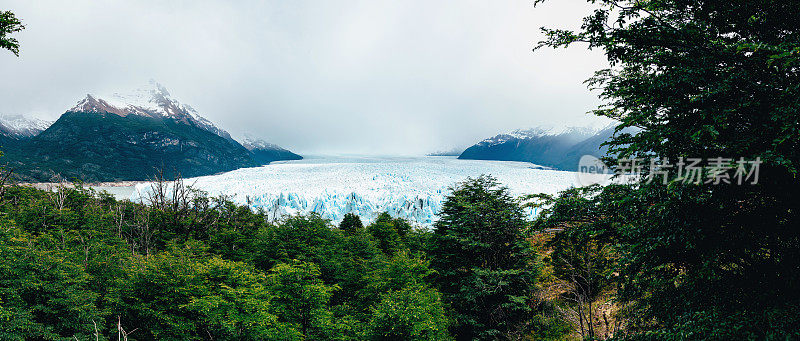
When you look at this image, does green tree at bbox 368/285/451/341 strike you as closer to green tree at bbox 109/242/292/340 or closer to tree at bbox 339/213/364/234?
green tree at bbox 109/242/292/340

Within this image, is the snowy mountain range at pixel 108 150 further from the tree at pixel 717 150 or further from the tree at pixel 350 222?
the tree at pixel 717 150

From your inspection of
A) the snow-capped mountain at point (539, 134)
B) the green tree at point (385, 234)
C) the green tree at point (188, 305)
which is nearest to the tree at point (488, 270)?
the green tree at point (188, 305)

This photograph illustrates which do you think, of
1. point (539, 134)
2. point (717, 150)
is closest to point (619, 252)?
point (717, 150)

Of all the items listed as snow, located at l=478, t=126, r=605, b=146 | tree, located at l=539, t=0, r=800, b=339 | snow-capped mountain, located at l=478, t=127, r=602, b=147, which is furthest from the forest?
snow, located at l=478, t=126, r=605, b=146

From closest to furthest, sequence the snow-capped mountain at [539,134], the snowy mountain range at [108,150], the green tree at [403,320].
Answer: the green tree at [403,320] < the snowy mountain range at [108,150] < the snow-capped mountain at [539,134]

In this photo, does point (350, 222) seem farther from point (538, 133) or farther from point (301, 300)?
point (538, 133)

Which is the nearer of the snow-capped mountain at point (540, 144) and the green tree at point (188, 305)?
the green tree at point (188, 305)
